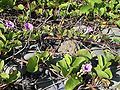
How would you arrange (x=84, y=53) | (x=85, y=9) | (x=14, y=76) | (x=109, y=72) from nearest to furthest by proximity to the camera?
(x=14, y=76) < (x=109, y=72) < (x=84, y=53) < (x=85, y=9)

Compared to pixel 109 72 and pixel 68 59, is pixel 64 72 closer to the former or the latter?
pixel 68 59

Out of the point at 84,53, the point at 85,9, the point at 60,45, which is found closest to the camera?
the point at 84,53

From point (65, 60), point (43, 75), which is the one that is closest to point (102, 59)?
point (65, 60)

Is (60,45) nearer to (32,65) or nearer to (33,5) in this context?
(32,65)

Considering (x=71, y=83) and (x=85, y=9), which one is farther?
(x=85, y=9)

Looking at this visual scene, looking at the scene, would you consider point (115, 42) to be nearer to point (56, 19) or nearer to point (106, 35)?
point (106, 35)

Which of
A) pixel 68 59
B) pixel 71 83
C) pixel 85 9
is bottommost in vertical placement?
pixel 71 83

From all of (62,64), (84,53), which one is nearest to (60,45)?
(84,53)

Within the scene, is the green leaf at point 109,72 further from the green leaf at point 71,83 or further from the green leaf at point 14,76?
the green leaf at point 14,76

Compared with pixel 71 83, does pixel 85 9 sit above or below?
above
